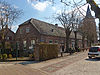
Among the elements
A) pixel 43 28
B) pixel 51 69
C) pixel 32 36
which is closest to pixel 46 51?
pixel 51 69

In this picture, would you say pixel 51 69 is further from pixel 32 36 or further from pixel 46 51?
pixel 32 36

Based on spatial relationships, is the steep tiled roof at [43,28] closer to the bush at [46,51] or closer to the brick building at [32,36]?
the brick building at [32,36]

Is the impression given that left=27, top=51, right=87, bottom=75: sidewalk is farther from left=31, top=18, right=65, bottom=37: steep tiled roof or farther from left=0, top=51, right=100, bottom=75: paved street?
left=31, top=18, right=65, bottom=37: steep tiled roof

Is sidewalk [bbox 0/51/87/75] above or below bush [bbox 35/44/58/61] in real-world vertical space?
below

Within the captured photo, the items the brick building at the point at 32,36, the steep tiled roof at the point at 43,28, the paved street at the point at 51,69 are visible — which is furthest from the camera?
the steep tiled roof at the point at 43,28

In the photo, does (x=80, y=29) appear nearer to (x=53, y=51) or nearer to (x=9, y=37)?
(x=53, y=51)

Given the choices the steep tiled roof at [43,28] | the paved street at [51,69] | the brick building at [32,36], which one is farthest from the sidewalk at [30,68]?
the steep tiled roof at [43,28]

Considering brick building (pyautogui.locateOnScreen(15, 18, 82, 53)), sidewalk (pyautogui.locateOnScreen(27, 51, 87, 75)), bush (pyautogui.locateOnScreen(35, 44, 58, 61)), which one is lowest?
sidewalk (pyautogui.locateOnScreen(27, 51, 87, 75))

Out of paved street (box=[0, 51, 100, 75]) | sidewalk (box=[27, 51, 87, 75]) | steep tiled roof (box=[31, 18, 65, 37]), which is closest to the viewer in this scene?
paved street (box=[0, 51, 100, 75])

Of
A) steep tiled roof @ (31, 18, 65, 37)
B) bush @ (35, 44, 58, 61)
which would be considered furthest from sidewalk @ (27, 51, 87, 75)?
steep tiled roof @ (31, 18, 65, 37)

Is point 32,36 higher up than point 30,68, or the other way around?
point 32,36

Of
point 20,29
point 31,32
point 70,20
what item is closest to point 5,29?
point 31,32

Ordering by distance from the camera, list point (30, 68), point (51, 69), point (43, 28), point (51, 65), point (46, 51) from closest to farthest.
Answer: point (51, 69), point (30, 68), point (51, 65), point (46, 51), point (43, 28)

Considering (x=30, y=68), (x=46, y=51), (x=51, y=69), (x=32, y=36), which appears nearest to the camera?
(x=51, y=69)
